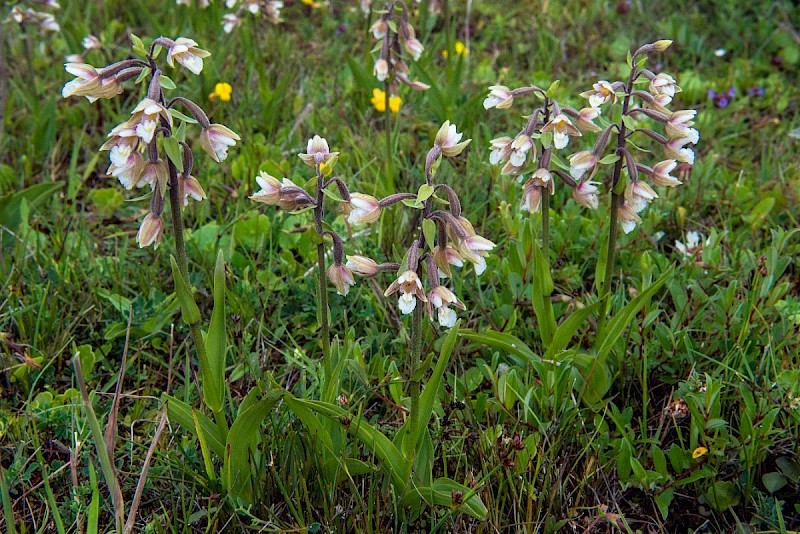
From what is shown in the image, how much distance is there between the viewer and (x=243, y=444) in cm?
195

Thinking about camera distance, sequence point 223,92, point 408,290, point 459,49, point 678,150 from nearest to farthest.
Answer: point 408,290, point 678,150, point 223,92, point 459,49

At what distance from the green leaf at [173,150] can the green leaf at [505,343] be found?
3.16ft

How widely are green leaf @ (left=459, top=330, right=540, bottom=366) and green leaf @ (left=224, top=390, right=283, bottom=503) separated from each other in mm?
650

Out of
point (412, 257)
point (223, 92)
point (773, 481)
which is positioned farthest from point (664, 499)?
point (223, 92)

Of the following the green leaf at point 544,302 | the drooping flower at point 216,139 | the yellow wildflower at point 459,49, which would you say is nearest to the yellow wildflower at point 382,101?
the yellow wildflower at point 459,49

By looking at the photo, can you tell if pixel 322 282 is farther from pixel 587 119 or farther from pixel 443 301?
pixel 587 119

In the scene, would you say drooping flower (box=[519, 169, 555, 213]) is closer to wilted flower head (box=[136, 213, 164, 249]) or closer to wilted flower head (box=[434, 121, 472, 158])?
wilted flower head (box=[434, 121, 472, 158])

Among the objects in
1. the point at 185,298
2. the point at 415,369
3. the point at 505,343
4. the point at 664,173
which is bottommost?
the point at 505,343

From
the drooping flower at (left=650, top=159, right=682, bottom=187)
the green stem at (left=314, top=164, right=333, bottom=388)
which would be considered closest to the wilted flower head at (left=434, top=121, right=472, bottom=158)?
the green stem at (left=314, top=164, right=333, bottom=388)

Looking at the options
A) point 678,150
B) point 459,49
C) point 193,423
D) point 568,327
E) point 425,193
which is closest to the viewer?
point 425,193

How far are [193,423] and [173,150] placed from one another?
0.73m

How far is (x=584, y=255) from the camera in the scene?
303cm

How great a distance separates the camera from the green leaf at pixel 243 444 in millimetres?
1860

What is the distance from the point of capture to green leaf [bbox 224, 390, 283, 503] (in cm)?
186
